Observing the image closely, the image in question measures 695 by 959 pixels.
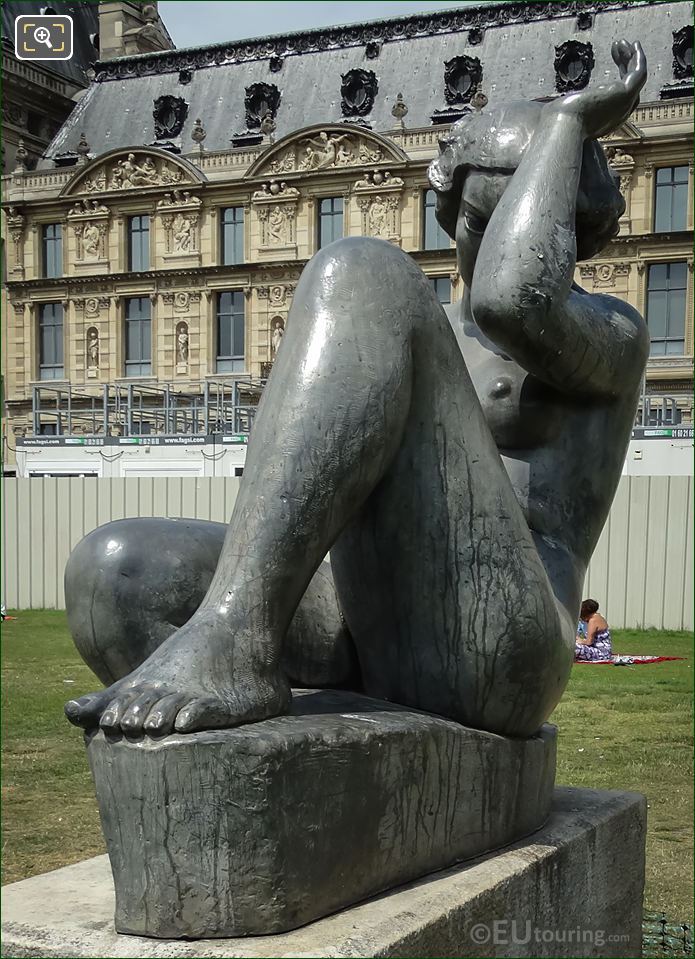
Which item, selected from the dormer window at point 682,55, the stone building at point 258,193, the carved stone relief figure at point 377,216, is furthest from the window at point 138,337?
the dormer window at point 682,55

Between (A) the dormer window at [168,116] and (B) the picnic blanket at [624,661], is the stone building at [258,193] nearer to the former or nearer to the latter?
(A) the dormer window at [168,116]

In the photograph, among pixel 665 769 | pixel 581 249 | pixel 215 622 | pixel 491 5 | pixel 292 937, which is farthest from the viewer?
pixel 491 5

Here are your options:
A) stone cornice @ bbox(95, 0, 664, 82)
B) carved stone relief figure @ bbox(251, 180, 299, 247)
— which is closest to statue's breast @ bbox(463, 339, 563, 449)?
carved stone relief figure @ bbox(251, 180, 299, 247)

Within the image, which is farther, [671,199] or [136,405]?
[136,405]

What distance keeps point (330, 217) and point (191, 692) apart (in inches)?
1254

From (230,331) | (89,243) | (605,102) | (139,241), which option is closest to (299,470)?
(605,102)

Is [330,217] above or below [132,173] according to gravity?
below

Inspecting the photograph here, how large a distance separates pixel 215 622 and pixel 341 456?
293mm

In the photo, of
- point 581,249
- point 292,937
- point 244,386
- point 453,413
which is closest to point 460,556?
point 453,413

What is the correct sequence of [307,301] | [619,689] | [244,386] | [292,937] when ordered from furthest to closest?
[244,386] < [619,689] < [307,301] < [292,937]

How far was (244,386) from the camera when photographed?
31766 millimetres

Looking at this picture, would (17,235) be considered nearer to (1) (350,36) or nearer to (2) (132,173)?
(2) (132,173)

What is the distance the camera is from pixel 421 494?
6.12ft

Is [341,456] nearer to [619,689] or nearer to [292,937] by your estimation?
[292,937]
